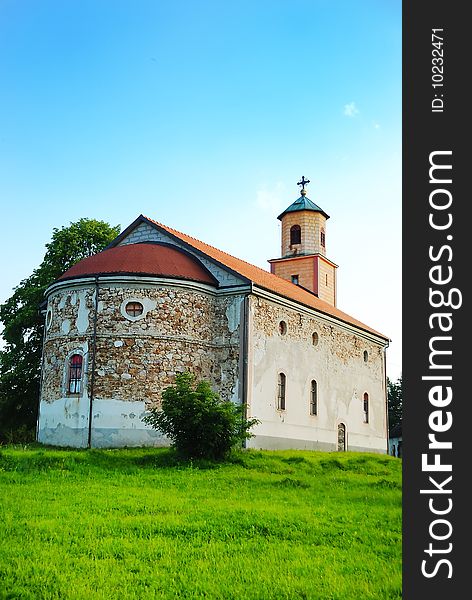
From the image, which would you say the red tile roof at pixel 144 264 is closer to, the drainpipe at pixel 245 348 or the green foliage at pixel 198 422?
the drainpipe at pixel 245 348

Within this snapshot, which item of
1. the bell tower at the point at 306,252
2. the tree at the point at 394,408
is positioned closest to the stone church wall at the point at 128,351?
the bell tower at the point at 306,252

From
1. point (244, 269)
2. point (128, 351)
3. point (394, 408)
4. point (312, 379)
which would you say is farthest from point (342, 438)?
point (394, 408)

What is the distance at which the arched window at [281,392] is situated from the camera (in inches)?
1017

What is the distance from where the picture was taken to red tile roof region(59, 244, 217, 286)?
23.8 m

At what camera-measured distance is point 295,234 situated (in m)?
37.2

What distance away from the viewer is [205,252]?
26.3 metres

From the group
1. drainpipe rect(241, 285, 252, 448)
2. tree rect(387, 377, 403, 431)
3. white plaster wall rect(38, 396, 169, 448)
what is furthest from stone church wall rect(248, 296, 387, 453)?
tree rect(387, 377, 403, 431)

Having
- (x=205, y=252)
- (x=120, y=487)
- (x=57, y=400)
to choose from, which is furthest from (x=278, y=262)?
(x=120, y=487)

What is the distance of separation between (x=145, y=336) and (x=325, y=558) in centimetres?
1476

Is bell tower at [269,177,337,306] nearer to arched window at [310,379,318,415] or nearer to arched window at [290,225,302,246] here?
arched window at [290,225,302,246]

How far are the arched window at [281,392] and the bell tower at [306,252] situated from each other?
34.7 feet

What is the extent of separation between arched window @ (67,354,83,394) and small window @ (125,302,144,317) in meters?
2.26

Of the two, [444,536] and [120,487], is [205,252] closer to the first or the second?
[120,487]

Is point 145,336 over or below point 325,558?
over
